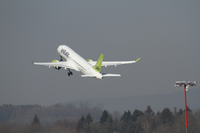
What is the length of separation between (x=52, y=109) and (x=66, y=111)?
778 cm

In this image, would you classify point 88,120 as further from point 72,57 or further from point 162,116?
point 72,57

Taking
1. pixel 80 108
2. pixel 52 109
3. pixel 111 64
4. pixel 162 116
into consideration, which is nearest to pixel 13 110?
pixel 52 109

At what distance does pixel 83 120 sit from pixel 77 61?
241ft

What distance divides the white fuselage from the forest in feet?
136

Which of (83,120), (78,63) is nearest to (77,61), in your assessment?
(78,63)

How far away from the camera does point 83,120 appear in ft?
497

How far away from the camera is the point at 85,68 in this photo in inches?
3103

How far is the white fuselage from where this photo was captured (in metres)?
76.5

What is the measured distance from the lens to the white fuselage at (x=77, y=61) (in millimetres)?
76537

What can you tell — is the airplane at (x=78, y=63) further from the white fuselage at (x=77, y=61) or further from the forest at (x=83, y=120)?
the forest at (x=83, y=120)

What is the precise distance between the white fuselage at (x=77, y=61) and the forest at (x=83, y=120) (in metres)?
41.3

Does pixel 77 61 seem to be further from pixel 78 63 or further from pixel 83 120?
pixel 83 120

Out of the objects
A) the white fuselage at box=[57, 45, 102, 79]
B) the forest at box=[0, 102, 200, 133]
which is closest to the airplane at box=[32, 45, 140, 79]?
the white fuselage at box=[57, 45, 102, 79]

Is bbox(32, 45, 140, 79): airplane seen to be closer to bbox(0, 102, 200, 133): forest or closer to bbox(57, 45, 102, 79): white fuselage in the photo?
bbox(57, 45, 102, 79): white fuselage
